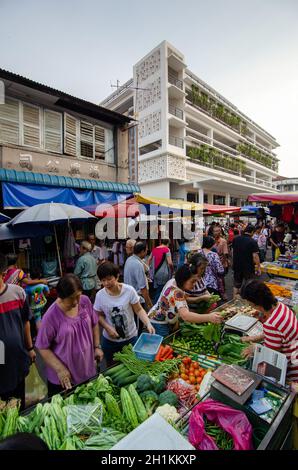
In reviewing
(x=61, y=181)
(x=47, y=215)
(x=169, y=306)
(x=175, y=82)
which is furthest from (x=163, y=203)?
(x=175, y=82)

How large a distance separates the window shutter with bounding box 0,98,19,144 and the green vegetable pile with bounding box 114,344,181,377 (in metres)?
8.86

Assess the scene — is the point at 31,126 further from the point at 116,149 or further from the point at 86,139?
the point at 116,149

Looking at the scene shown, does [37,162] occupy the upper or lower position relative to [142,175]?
lower

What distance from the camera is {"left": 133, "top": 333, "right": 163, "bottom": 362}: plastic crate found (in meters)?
2.44

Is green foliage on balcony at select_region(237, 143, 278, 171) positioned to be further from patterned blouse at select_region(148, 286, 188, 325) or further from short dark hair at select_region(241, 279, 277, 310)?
short dark hair at select_region(241, 279, 277, 310)

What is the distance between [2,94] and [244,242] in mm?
9477

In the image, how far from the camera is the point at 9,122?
27.1 feet

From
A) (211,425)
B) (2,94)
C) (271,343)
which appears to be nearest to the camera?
(211,425)

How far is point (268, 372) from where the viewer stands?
211cm

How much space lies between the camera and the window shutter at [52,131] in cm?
920

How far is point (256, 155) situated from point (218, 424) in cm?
4345
